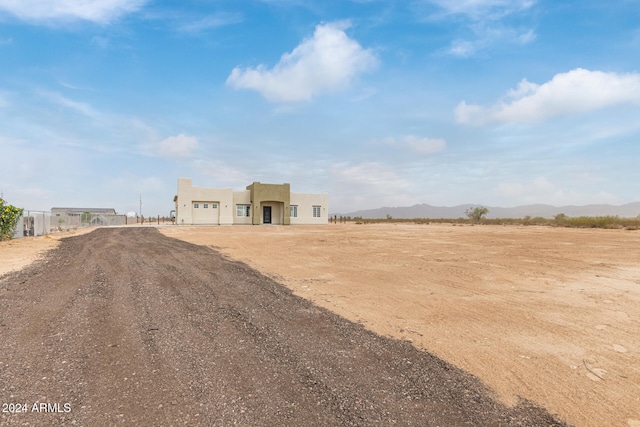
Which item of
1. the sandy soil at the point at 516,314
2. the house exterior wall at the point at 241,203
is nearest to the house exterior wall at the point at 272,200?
the house exterior wall at the point at 241,203

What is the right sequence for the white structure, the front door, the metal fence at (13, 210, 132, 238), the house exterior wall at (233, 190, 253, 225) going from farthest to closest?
1. the front door
2. the house exterior wall at (233, 190, 253, 225)
3. the white structure
4. the metal fence at (13, 210, 132, 238)

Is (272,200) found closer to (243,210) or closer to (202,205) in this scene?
(243,210)

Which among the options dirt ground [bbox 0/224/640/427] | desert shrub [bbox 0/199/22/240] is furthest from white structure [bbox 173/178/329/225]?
dirt ground [bbox 0/224/640/427]

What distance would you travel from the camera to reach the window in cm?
4625

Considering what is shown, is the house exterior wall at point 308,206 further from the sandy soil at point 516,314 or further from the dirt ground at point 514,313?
the sandy soil at point 516,314

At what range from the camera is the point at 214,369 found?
3.62m

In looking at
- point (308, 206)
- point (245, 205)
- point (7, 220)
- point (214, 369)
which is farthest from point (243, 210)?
point (214, 369)

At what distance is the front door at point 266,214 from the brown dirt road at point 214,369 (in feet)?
133

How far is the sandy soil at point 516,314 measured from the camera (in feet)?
11.6

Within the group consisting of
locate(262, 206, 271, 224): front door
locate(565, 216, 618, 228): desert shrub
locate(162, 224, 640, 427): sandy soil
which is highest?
locate(262, 206, 271, 224): front door

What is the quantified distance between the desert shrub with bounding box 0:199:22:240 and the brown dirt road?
17086 millimetres

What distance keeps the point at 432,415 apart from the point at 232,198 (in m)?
44.5

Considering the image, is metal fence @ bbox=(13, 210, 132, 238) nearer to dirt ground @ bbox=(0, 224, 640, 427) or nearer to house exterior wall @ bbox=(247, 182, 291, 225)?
dirt ground @ bbox=(0, 224, 640, 427)

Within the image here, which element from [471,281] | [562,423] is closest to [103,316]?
[562,423]
